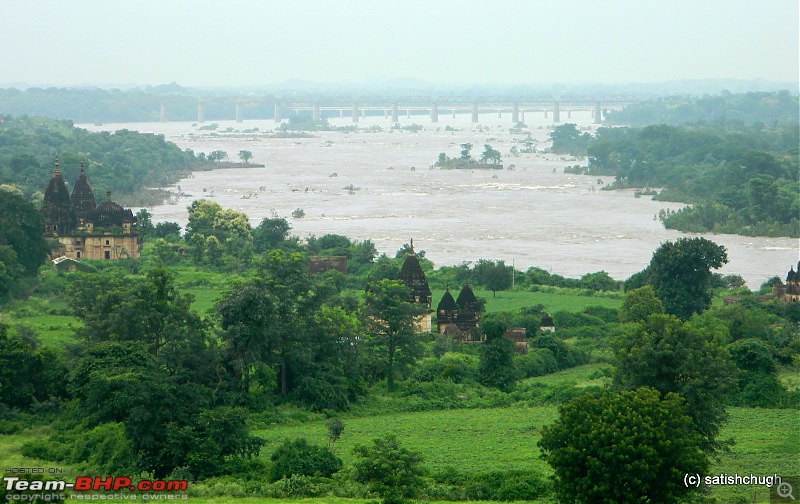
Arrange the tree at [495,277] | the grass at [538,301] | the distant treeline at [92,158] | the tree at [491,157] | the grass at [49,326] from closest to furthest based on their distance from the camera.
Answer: the grass at [49,326], the grass at [538,301], the tree at [495,277], the distant treeline at [92,158], the tree at [491,157]

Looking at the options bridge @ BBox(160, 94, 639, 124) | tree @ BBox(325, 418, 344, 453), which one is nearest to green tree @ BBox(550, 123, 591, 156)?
bridge @ BBox(160, 94, 639, 124)

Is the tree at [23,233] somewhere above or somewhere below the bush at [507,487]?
above

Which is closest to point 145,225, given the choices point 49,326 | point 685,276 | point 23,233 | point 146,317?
point 23,233

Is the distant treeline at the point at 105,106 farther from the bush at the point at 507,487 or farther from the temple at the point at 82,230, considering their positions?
the bush at the point at 507,487

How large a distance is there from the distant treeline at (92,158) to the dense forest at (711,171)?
73.8 ft

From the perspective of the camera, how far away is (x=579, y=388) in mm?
23328

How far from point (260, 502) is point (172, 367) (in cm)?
552

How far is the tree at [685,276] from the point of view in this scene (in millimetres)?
29328

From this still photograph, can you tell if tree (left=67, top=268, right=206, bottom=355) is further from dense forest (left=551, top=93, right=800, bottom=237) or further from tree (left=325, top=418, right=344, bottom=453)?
dense forest (left=551, top=93, right=800, bottom=237)

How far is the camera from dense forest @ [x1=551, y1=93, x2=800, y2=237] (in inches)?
1879

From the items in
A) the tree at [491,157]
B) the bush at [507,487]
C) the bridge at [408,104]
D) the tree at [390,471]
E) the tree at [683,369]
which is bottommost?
the bush at [507,487]

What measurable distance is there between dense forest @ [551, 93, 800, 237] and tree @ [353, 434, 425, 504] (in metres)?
31.8

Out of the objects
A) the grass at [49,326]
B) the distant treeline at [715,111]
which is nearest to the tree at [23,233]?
the grass at [49,326]

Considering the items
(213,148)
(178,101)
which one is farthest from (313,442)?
(178,101)
